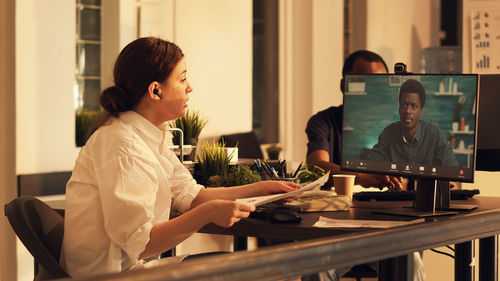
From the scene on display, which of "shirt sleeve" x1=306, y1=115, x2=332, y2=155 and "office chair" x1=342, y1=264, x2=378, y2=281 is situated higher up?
"shirt sleeve" x1=306, y1=115, x2=332, y2=155

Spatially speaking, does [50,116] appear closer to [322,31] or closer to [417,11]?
[322,31]

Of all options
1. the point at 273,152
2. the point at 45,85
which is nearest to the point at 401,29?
the point at 273,152

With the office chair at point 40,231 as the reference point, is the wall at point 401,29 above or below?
above

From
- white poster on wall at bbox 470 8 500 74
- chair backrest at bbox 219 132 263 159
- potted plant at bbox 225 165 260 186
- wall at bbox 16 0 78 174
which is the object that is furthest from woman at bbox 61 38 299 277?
white poster on wall at bbox 470 8 500 74

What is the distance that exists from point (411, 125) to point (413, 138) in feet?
0.12

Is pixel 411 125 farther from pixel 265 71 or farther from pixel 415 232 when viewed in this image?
pixel 265 71

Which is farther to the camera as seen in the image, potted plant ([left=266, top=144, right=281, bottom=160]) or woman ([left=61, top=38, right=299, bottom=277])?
potted plant ([left=266, top=144, right=281, bottom=160])

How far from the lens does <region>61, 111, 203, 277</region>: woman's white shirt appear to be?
1693 millimetres

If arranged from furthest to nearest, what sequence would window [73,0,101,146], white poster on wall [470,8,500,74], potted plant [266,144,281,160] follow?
white poster on wall [470,8,500,74]
potted plant [266,144,281,160]
window [73,0,101,146]

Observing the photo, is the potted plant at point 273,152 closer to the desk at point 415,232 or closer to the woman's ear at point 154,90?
the desk at point 415,232

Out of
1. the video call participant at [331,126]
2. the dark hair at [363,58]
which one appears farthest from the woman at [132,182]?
the dark hair at [363,58]

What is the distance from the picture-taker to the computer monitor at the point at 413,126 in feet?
6.52

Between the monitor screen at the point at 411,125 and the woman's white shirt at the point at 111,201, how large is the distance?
64cm

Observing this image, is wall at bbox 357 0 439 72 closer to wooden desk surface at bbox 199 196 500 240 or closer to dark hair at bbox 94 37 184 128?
wooden desk surface at bbox 199 196 500 240
